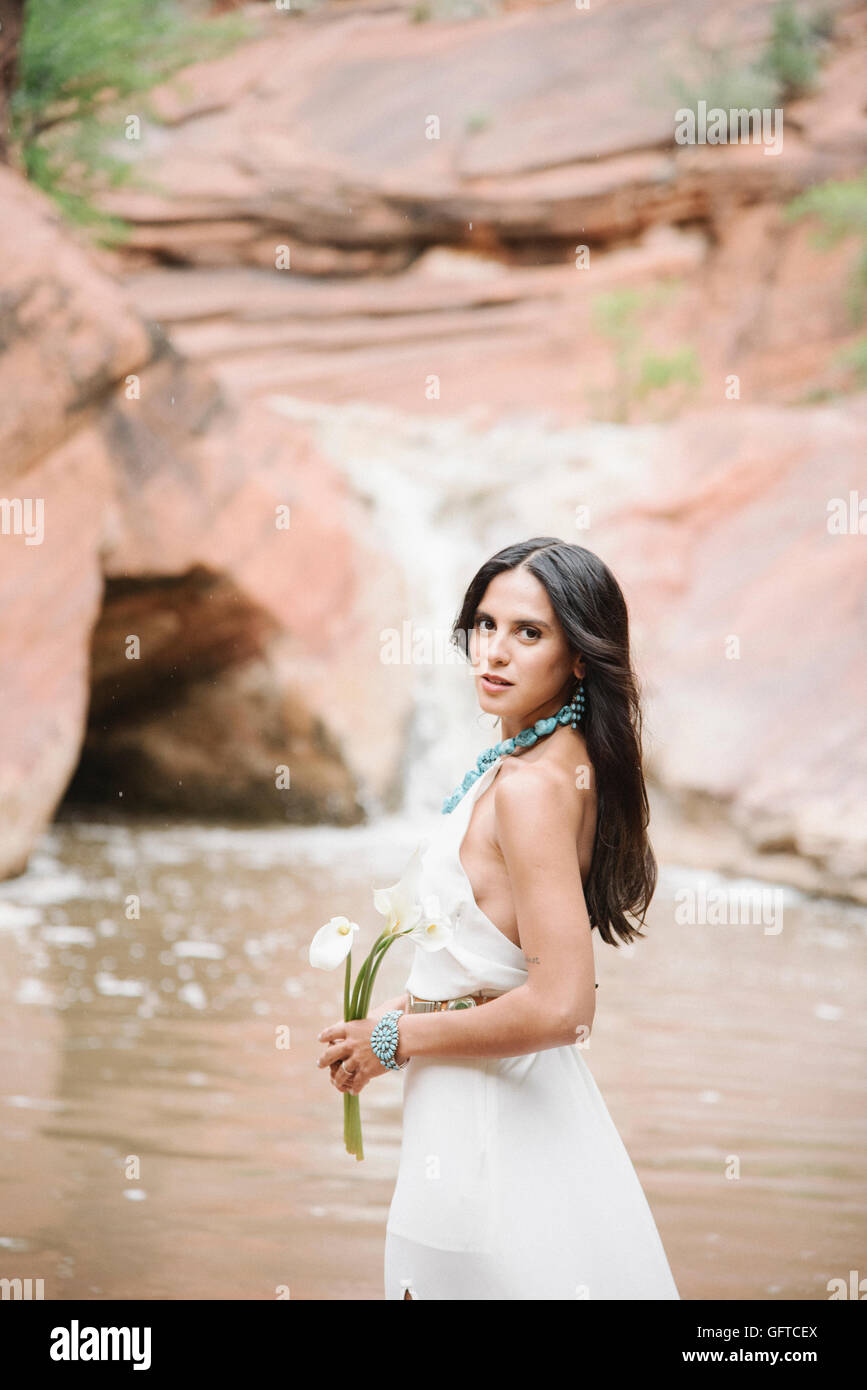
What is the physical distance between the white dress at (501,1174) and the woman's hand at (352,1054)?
0.07 m

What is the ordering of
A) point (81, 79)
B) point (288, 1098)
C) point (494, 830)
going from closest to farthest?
point (494, 830)
point (288, 1098)
point (81, 79)

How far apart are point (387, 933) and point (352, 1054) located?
0.17 m

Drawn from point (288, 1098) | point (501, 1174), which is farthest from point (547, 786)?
point (288, 1098)

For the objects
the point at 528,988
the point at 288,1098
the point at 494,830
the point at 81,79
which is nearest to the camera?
the point at 528,988

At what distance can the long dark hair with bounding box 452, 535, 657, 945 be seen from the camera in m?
1.76

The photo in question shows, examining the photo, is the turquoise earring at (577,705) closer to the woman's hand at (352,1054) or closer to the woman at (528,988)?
the woman at (528,988)

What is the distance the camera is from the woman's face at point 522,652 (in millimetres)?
A: 1768

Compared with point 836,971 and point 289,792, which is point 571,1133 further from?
point 289,792

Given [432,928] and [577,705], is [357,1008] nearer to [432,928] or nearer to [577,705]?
[432,928]

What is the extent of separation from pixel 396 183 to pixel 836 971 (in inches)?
719

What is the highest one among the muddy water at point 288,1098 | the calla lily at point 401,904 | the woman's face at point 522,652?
the woman's face at point 522,652

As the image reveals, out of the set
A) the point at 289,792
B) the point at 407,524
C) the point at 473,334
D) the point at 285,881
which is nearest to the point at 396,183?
the point at 473,334

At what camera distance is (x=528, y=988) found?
1607 mm

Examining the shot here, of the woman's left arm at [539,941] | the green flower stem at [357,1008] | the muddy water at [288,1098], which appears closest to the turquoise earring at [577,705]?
the woman's left arm at [539,941]
